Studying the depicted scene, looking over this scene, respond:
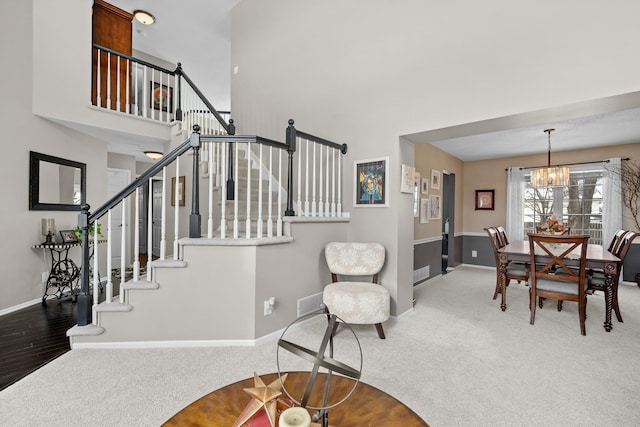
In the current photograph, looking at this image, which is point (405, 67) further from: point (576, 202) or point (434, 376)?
point (576, 202)

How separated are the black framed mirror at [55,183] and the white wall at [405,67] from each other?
260cm

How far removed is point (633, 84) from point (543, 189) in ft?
15.9

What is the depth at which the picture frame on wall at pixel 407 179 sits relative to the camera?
3.23 metres

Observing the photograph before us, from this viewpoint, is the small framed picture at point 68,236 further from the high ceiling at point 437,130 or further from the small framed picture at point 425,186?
the small framed picture at point 425,186

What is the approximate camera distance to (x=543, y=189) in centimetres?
617

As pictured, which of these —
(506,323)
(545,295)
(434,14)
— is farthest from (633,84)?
(506,323)

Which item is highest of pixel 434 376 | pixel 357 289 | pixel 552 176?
pixel 552 176

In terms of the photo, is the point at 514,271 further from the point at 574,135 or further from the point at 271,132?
the point at 271,132

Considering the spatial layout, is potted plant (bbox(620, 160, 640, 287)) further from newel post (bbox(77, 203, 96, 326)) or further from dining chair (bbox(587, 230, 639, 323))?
newel post (bbox(77, 203, 96, 326))

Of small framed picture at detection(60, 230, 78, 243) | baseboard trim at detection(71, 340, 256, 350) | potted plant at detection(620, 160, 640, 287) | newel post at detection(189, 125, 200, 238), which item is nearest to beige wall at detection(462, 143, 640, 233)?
potted plant at detection(620, 160, 640, 287)

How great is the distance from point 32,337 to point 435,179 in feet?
19.5

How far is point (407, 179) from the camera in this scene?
330cm

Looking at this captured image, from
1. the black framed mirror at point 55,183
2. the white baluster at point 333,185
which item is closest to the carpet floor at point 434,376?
the white baluster at point 333,185

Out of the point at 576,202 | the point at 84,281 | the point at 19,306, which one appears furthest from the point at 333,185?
the point at 576,202
